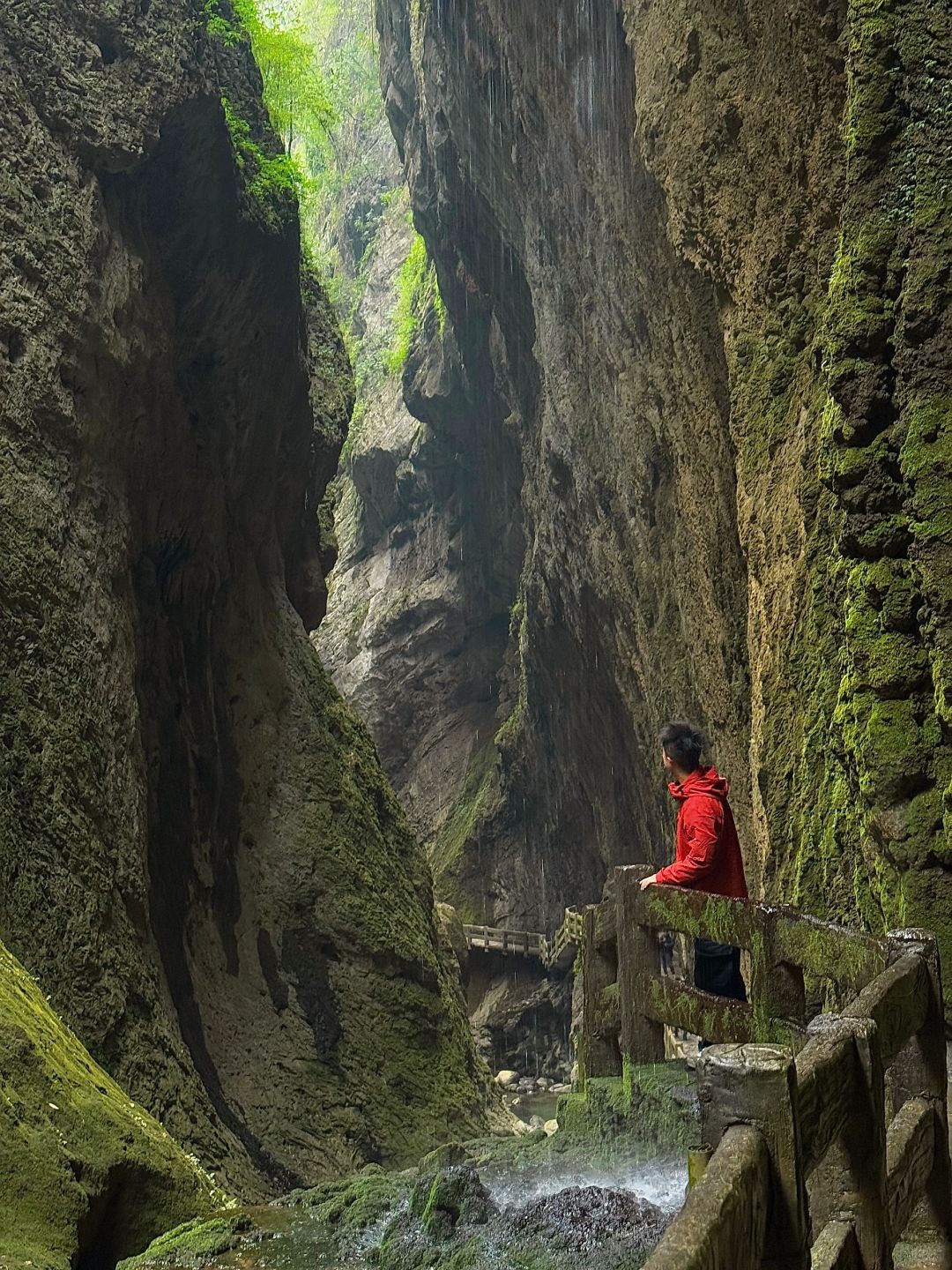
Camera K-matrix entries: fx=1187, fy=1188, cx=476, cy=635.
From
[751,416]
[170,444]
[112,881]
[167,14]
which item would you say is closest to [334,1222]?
[112,881]

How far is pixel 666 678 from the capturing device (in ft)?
50.6

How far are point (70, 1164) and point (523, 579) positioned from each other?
71.1 ft

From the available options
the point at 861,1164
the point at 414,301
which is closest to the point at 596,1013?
the point at 861,1164

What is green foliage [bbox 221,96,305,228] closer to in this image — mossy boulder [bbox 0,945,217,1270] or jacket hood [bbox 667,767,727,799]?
mossy boulder [bbox 0,945,217,1270]

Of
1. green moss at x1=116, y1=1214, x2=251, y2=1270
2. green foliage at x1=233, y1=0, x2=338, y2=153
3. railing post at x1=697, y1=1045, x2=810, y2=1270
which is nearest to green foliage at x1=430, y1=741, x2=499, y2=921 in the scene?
green foliage at x1=233, y1=0, x2=338, y2=153

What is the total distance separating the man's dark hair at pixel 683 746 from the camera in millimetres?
5562

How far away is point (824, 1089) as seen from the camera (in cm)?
238

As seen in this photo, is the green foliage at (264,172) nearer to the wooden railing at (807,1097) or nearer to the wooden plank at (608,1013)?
the wooden plank at (608,1013)

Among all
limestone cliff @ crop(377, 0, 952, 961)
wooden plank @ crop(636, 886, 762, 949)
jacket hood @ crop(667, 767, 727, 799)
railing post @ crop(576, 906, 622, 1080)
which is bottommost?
railing post @ crop(576, 906, 622, 1080)

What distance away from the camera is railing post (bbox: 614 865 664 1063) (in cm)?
571

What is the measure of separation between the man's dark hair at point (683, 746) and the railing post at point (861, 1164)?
2924 millimetres

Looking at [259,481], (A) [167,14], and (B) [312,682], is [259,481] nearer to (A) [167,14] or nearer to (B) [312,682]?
(B) [312,682]

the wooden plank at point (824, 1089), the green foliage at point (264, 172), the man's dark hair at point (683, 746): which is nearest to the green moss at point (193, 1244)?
the man's dark hair at point (683, 746)

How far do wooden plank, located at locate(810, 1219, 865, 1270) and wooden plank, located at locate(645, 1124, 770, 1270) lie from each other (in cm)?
37
